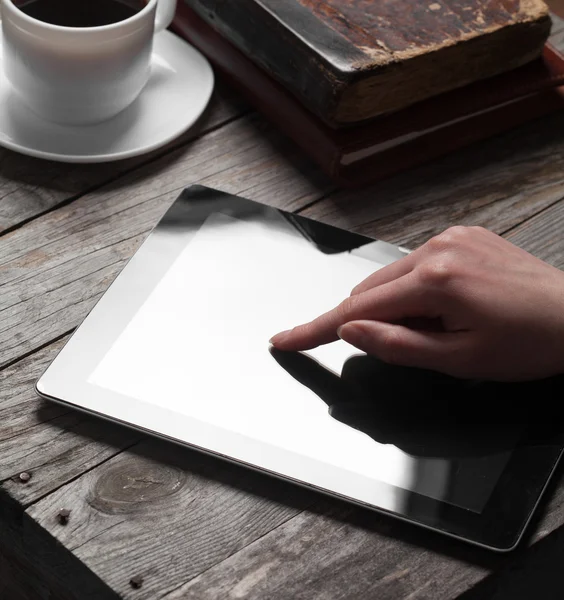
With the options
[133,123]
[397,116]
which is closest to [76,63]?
[133,123]

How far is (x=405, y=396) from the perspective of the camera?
66 centimetres

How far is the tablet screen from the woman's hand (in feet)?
0.10

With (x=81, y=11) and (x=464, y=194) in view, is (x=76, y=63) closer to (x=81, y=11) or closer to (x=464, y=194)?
(x=81, y=11)

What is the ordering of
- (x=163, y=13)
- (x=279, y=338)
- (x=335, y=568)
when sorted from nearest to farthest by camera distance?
(x=335, y=568), (x=279, y=338), (x=163, y=13)

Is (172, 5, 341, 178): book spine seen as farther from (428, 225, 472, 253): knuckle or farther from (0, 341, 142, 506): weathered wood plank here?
(0, 341, 142, 506): weathered wood plank

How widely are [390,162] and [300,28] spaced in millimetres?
169

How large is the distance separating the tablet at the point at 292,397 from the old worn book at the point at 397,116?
0.56 feet

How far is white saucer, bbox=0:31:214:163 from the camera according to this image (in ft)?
2.82

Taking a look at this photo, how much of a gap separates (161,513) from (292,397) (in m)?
0.13

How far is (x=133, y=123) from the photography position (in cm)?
91

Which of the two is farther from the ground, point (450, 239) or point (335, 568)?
point (450, 239)

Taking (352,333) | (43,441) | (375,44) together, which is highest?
(375,44)

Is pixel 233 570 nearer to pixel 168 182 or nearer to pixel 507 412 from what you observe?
pixel 507 412

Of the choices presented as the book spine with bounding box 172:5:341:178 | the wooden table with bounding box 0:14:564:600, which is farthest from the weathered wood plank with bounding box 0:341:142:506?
the book spine with bounding box 172:5:341:178
